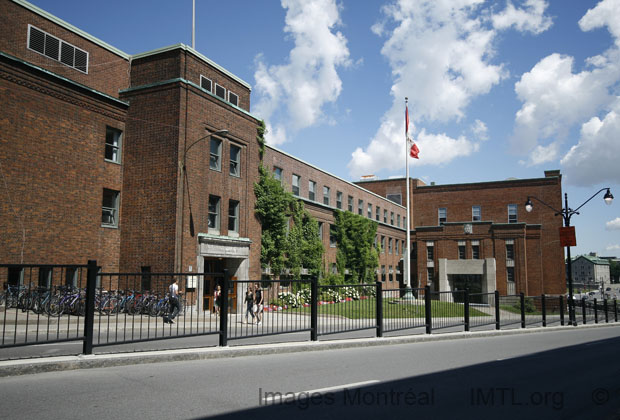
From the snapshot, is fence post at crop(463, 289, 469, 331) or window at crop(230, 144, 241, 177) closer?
fence post at crop(463, 289, 469, 331)

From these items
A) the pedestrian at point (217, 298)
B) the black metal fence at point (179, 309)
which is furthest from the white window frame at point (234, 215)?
the pedestrian at point (217, 298)

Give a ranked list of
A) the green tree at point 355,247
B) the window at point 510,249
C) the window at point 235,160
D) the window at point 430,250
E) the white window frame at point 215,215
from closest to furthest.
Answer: the white window frame at point 215,215, the window at point 235,160, the green tree at point 355,247, the window at point 510,249, the window at point 430,250

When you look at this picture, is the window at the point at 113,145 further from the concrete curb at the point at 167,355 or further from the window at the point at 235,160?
the concrete curb at the point at 167,355

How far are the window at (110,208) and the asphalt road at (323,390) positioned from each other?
16646mm

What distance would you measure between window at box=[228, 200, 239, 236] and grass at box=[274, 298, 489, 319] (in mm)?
14304

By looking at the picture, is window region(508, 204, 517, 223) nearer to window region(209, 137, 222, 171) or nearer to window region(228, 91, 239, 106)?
window region(228, 91, 239, 106)

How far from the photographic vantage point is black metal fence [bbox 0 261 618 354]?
29.0 ft

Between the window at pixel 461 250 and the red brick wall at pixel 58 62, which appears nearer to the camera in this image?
the red brick wall at pixel 58 62

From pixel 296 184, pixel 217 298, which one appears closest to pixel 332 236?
pixel 296 184

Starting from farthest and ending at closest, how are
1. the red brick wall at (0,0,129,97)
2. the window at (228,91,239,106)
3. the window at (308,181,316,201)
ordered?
the window at (308,181,316,201), the window at (228,91,239,106), the red brick wall at (0,0,129,97)

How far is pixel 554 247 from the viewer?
61.4 metres

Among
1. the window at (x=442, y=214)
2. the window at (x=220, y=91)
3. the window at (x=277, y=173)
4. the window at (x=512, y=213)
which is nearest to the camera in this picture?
the window at (x=220, y=91)

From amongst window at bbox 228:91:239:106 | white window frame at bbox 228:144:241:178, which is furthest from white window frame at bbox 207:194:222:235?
window at bbox 228:91:239:106

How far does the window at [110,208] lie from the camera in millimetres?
24328
